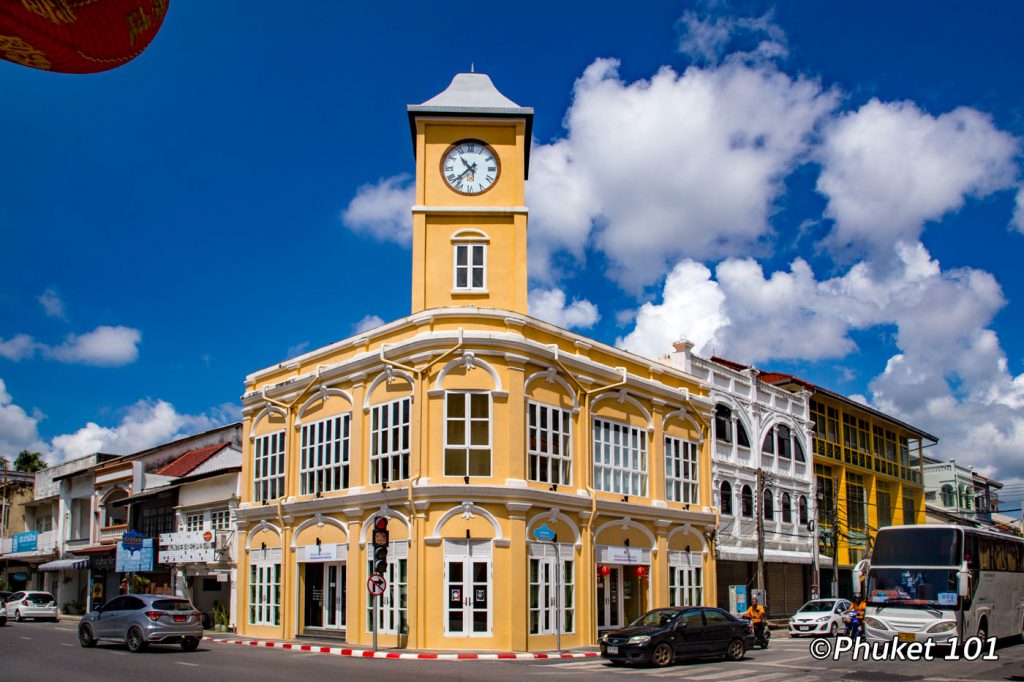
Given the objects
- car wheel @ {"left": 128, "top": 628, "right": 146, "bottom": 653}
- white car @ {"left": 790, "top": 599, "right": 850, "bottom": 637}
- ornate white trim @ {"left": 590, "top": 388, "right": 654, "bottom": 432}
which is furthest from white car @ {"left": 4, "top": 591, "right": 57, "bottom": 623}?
white car @ {"left": 790, "top": 599, "right": 850, "bottom": 637}

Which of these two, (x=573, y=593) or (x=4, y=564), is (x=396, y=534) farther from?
(x=4, y=564)

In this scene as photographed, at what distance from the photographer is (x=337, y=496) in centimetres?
2936

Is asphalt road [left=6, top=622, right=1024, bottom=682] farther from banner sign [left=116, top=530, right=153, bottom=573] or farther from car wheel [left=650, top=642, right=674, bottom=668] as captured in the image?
banner sign [left=116, top=530, right=153, bottom=573]

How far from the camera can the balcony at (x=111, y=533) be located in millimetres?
46000

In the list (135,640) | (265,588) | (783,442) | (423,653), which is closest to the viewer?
(135,640)

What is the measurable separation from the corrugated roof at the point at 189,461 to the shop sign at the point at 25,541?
1374 cm

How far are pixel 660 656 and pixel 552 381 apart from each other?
9.90m

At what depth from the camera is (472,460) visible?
26.9 m

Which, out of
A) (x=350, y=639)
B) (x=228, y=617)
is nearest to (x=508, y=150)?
(x=350, y=639)

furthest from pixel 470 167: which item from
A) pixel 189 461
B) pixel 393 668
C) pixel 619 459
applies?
pixel 189 461

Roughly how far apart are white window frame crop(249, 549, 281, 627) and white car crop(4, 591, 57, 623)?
49.6 feet

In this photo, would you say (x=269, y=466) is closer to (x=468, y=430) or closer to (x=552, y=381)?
(x=468, y=430)

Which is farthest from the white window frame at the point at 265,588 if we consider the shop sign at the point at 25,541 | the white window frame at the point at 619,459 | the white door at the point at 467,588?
the shop sign at the point at 25,541

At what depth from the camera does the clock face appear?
3094cm
